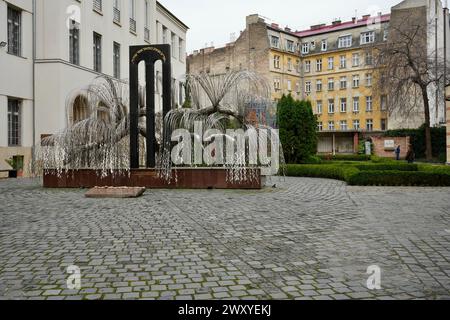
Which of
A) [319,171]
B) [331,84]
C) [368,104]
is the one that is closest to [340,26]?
[331,84]

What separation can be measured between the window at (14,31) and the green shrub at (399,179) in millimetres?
16219

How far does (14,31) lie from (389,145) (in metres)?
35.0

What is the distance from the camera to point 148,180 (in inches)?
573

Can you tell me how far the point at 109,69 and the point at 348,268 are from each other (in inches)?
969

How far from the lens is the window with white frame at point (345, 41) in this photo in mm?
60094

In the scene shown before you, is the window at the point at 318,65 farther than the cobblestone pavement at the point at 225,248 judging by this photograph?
Yes

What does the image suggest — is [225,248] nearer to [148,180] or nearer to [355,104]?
[148,180]

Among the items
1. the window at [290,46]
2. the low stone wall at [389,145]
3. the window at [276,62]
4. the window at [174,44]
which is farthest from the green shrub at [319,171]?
the window at [290,46]

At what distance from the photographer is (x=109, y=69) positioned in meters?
27.2

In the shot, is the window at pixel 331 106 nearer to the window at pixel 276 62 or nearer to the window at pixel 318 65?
the window at pixel 318 65
